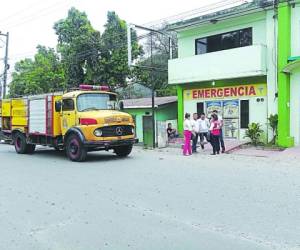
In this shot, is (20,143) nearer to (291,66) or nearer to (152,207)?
(152,207)

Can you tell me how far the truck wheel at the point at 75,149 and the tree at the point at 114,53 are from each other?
16.5 metres

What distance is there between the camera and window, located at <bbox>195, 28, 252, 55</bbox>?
64.4 feet

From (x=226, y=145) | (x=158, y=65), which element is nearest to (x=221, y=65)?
(x=226, y=145)

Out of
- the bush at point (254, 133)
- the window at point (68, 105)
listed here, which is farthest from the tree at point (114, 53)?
the window at point (68, 105)

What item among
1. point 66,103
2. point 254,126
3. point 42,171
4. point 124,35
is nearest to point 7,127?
point 66,103

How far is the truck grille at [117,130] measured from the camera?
1398 cm

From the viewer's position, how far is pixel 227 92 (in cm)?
2048

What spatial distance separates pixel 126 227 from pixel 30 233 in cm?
145

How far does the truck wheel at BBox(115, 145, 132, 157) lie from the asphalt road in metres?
2.55

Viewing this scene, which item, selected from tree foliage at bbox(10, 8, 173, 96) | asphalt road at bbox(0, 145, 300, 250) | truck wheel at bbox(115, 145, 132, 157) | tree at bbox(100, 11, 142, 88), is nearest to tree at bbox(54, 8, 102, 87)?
tree foliage at bbox(10, 8, 173, 96)

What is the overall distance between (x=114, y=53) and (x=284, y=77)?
53.1 ft

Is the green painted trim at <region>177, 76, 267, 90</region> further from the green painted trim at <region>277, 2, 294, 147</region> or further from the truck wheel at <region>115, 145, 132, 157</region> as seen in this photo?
the truck wheel at <region>115, 145, 132, 157</region>

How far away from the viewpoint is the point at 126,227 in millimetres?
6031

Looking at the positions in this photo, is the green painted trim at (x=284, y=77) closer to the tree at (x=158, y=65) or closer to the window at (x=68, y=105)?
the window at (x=68, y=105)
